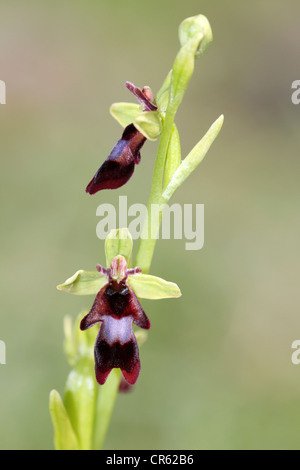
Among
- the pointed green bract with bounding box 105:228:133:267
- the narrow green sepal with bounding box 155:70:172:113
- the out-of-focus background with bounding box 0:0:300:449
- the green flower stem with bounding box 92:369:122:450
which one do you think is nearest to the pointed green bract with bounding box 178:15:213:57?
the narrow green sepal with bounding box 155:70:172:113

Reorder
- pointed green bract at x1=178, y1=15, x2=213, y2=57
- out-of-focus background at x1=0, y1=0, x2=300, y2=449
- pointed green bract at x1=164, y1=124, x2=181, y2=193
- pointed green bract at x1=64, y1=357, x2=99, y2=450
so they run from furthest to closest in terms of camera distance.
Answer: out-of-focus background at x1=0, y1=0, x2=300, y2=449, pointed green bract at x1=64, y1=357, x2=99, y2=450, pointed green bract at x1=164, y1=124, x2=181, y2=193, pointed green bract at x1=178, y1=15, x2=213, y2=57

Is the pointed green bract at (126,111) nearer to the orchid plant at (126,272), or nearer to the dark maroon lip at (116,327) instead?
the orchid plant at (126,272)

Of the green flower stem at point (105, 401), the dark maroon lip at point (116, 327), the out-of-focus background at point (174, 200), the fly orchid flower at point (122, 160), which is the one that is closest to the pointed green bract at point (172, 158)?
the fly orchid flower at point (122, 160)

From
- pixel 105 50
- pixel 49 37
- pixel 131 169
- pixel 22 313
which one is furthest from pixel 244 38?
pixel 131 169

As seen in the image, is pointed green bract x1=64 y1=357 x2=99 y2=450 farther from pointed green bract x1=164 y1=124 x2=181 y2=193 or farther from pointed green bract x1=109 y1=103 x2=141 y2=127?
pointed green bract x1=109 y1=103 x2=141 y2=127

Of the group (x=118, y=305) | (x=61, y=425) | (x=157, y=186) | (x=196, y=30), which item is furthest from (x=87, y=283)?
(x=196, y=30)

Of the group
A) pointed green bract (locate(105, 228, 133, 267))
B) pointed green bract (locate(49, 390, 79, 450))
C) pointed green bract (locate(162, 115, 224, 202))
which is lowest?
pointed green bract (locate(49, 390, 79, 450))

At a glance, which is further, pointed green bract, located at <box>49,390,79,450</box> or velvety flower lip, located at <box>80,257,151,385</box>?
pointed green bract, located at <box>49,390,79,450</box>
